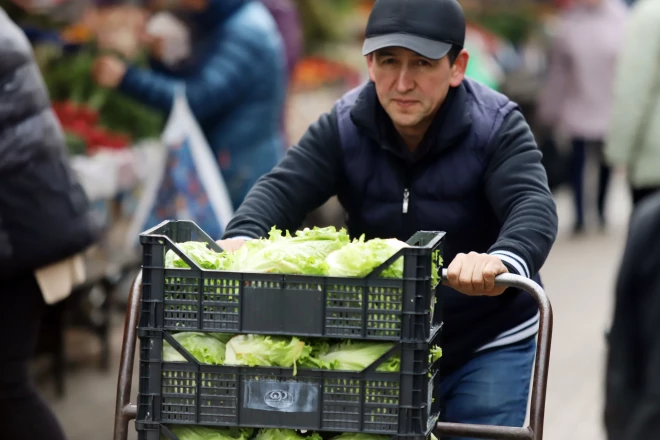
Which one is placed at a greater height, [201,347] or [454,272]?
[454,272]

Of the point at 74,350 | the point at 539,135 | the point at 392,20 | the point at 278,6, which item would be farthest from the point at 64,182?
the point at 539,135

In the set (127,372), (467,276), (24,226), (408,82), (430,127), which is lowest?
(127,372)

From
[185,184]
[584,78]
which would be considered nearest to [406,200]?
[185,184]

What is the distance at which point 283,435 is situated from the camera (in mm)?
2826

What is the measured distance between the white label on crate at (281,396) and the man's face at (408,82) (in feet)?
3.38

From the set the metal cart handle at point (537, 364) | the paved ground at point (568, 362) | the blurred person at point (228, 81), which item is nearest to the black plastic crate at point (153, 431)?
the metal cart handle at point (537, 364)

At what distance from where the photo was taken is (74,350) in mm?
7871

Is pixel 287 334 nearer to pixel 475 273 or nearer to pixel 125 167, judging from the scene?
pixel 475 273

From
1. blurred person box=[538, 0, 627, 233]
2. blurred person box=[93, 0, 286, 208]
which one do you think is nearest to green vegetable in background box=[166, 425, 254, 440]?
blurred person box=[93, 0, 286, 208]

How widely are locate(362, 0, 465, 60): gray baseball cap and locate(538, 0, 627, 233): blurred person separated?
877 cm

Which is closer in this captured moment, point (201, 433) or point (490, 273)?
point (201, 433)

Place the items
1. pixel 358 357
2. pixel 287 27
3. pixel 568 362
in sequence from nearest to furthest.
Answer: pixel 358 357 → pixel 568 362 → pixel 287 27

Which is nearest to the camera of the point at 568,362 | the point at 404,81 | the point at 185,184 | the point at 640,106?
the point at 404,81

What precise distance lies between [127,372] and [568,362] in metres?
5.17
